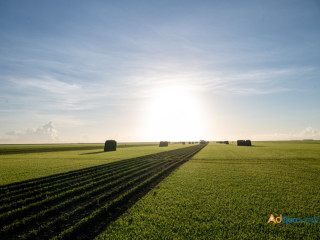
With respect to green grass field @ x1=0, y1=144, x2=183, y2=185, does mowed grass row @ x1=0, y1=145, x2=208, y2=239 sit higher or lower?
higher

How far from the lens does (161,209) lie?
310 inches

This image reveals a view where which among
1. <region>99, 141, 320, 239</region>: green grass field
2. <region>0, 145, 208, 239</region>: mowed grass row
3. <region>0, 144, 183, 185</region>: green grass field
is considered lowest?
<region>0, 144, 183, 185</region>: green grass field

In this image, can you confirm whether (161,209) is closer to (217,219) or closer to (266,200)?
(217,219)

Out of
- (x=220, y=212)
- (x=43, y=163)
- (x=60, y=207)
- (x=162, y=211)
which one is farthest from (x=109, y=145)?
(x=220, y=212)

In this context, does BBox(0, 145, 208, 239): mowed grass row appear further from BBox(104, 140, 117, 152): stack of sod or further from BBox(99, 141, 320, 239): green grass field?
BBox(104, 140, 117, 152): stack of sod

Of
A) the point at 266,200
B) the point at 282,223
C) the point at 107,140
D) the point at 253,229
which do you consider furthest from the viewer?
the point at 107,140

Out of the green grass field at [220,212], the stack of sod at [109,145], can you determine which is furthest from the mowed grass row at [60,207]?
the stack of sod at [109,145]

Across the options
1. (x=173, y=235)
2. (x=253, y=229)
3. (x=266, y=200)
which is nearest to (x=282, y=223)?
(x=253, y=229)

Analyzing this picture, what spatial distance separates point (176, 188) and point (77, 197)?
6.09 meters

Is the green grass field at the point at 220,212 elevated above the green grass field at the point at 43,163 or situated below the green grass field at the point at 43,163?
above

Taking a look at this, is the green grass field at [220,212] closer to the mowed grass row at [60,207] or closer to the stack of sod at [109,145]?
the mowed grass row at [60,207]

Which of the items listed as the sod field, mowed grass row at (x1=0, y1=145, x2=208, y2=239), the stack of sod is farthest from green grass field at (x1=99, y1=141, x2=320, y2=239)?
the stack of sod

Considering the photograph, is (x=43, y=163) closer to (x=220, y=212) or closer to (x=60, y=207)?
(x=60, y=207)

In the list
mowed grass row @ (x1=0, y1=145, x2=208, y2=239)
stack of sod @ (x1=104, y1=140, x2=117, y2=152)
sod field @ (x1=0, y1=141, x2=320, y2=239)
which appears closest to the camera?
sod field @ (x1=0, y1=141, x2=320, y2=239)
